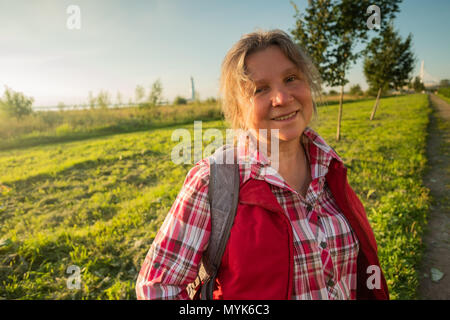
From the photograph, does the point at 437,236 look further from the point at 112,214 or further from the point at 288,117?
the point at 112,214

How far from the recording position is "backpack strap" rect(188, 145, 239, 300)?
1169 millimetres

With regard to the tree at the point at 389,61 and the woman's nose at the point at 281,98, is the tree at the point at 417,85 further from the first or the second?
the woman's nose at the point at 281,98

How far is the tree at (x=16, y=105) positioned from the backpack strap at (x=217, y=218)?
871 inches

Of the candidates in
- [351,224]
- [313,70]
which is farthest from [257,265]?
[313,70]

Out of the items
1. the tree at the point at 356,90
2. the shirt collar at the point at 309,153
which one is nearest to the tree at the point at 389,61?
the shirt collar at the point at 309,153

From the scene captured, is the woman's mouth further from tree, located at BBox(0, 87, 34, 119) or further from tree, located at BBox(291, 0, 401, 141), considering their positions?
tree, located at BBox(0, 87, 34, 119)

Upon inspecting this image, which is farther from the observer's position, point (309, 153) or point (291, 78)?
point (309, 153)

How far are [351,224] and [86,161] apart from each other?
8.19 metres

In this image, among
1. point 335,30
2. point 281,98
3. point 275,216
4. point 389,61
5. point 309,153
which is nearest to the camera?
point 275,216

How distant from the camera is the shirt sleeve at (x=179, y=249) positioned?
1113 mm

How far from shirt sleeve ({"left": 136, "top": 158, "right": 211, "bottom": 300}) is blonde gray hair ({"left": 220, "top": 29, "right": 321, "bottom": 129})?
57 cm

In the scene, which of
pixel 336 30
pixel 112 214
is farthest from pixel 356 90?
pixel 112 214

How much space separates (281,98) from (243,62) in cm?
29

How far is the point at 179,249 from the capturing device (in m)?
1.13
